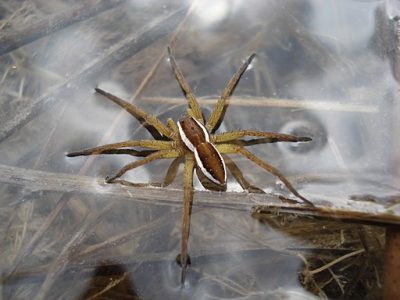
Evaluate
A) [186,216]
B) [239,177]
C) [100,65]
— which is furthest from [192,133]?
[100,65]

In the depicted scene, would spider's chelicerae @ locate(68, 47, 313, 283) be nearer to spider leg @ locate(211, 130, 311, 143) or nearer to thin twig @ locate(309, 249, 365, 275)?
spider leg @ locate(211, 130, 311, 143)

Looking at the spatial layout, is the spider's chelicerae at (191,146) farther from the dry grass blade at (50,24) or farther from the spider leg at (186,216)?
the dry grass blade at (50,24)

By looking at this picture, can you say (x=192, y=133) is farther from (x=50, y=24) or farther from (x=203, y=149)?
(x=50, y=24)

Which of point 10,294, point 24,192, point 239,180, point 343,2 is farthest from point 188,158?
point 343,2

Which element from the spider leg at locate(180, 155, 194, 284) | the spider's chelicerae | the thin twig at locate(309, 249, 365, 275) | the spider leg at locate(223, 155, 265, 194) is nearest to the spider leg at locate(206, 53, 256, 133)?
the spider's chelicerae

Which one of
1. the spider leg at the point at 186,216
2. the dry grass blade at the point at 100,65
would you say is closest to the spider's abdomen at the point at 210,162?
the spider leg at the point at 186,216

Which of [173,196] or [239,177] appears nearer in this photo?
[173,196]
